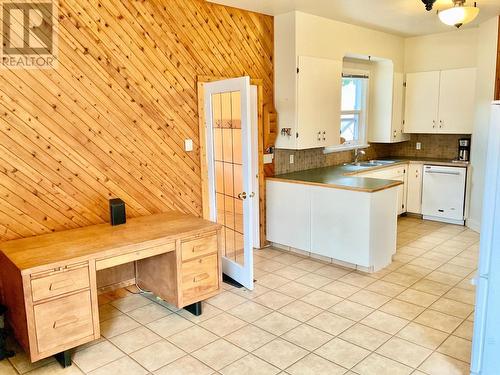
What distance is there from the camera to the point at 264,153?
4930mm

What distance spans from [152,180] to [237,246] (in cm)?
107

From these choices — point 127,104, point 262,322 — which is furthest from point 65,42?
point 262,322

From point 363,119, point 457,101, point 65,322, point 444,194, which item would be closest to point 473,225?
point 444,194

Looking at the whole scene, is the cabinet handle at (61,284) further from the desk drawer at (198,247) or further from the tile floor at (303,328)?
the desk drawer at (198,247)

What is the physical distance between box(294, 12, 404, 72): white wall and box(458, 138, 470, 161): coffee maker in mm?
1617

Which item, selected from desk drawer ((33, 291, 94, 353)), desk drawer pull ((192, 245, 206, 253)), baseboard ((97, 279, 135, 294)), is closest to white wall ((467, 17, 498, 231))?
desk drawer pull ((192, 245, 206, 253))

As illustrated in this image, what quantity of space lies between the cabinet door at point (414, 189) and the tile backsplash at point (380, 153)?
62cm

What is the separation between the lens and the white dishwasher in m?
5.90

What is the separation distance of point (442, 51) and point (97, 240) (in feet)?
18.5

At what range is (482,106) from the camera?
5.54 meters

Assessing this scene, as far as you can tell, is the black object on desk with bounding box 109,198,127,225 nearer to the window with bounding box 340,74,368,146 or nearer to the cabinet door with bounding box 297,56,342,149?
the cabinet door with bounding box 297,56,342,149

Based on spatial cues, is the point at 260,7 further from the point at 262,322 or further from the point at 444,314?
the point at 444,314

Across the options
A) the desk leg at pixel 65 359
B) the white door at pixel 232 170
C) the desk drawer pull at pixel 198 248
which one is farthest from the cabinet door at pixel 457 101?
the desk leg at pixel 65 359

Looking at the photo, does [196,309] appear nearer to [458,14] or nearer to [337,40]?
[458,14]
